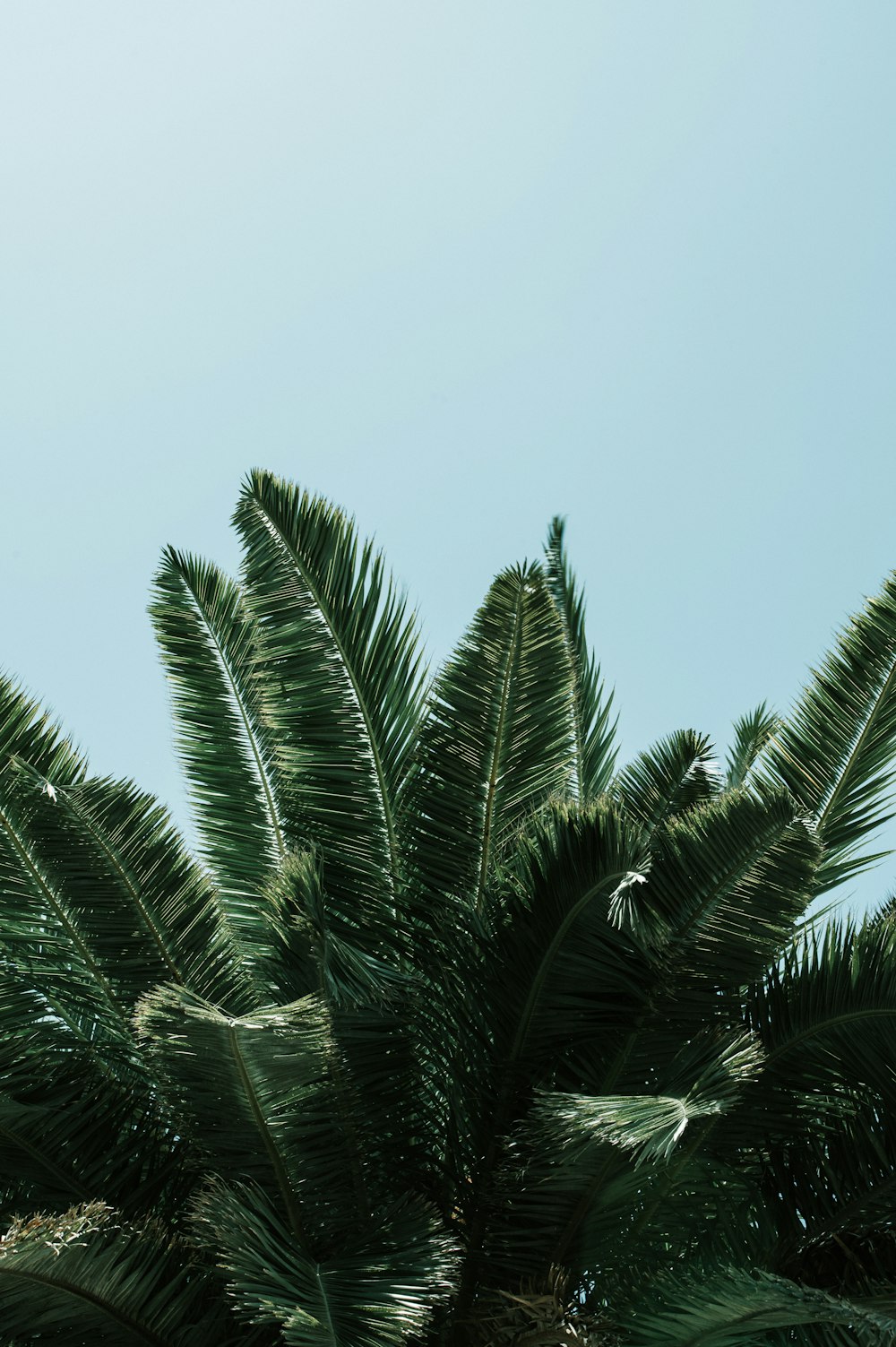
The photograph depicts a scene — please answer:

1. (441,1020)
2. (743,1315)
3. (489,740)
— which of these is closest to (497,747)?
(489,740)

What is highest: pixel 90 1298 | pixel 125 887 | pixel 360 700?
pixel 360 700

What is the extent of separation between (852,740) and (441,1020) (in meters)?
2.63

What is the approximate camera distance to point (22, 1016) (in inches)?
259

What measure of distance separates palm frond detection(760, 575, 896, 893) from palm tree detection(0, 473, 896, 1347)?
0.06ft

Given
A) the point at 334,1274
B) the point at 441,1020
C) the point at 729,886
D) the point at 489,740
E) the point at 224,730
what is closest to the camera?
the point at 334,1274

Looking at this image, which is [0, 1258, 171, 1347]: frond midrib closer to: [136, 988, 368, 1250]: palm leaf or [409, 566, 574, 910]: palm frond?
[136, 988, 368, 1250]: palm leaf

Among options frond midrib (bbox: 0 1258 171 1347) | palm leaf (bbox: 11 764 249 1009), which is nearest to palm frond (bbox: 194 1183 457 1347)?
frond midrib (bbox: 0 1258 171 1347)

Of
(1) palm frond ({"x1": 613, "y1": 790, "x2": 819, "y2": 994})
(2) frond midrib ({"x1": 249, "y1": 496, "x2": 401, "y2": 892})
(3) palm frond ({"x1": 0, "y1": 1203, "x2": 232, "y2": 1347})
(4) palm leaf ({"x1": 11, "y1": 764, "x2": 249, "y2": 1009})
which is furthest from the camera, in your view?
(2) frond midrib ({"x1": 249, "y1": 496, "x2": 401, "y2": 892})

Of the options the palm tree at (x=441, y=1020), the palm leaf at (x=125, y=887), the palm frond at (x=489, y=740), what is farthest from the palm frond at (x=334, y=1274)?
the palm frond at (x=489, y=740)

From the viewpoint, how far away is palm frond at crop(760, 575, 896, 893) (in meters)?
7.01

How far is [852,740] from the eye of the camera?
7051 mm

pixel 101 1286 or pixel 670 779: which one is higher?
pixel 670 779

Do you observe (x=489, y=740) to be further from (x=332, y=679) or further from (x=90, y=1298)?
(x=90, y=1298)

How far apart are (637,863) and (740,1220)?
1.68 m
